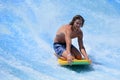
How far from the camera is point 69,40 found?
671cm

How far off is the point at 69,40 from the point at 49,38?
150cm

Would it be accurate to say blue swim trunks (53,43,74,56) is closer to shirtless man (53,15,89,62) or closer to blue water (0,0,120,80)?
shirtless man (53,15,89,62)

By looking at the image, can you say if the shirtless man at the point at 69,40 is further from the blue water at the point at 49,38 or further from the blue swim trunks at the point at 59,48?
the blue water at the point at 49,38

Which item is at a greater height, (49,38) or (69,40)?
(49,38)

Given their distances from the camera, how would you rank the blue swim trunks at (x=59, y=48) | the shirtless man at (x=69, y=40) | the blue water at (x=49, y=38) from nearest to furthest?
the blue water at (x=49, y=38), the shirtless man at (x=69, y=40), the blue swim trunks at (x=59, y=48)

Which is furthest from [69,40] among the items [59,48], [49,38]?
[49,38]

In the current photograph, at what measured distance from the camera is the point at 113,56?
25.3 feet

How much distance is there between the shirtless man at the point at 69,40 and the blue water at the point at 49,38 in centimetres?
25

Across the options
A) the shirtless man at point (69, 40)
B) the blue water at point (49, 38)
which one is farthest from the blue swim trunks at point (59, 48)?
the blue water at point (49, 38)

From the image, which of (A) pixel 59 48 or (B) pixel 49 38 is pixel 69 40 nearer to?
(A) pixel 59 48

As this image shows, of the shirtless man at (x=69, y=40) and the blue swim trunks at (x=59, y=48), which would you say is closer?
the shirtless man at (x=69, y=40)

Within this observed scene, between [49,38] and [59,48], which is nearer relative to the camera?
[59,48]

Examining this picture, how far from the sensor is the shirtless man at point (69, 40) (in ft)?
22.0

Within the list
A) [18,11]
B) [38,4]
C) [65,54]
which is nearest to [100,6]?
[38,4]
